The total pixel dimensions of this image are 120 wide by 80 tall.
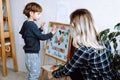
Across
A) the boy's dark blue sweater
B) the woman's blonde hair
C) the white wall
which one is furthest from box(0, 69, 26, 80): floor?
the woman's blonde hair

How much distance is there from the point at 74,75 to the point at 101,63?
29cm

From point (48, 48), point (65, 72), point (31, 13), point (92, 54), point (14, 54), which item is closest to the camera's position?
point (92, 54)

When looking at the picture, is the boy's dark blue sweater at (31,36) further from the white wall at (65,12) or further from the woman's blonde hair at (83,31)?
the woman's blonde hair at (83,31)

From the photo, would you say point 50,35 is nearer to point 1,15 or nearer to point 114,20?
point 114,20

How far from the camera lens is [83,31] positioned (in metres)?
1.65

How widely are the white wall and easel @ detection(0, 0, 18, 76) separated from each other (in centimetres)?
10

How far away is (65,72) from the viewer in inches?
67.3

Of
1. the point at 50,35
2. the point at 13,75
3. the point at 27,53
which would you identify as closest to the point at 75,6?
the point at 50,35

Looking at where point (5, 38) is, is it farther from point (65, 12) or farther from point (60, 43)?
point (60, 43)

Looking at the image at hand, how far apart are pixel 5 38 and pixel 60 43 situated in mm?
1482

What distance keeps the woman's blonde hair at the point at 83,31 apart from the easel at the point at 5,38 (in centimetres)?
208

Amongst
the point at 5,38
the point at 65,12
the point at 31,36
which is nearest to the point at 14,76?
the point at 5,38

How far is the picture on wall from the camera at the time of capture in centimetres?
257

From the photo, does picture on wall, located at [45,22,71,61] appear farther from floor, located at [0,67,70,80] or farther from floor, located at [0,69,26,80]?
floor, located at [0,69,26,80]
